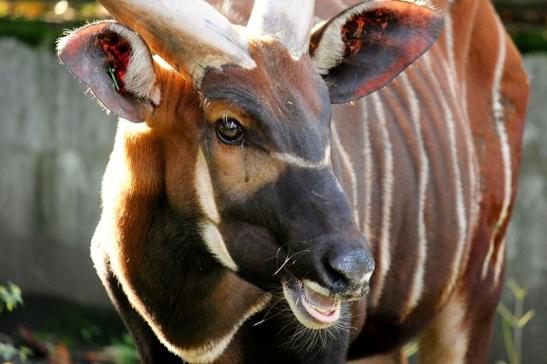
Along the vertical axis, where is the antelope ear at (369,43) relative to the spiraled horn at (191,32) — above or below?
below

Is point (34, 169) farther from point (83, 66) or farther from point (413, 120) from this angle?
point (83, 66)

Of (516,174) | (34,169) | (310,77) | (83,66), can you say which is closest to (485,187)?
(516,174)

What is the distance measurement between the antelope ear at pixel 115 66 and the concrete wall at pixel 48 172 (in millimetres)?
4275

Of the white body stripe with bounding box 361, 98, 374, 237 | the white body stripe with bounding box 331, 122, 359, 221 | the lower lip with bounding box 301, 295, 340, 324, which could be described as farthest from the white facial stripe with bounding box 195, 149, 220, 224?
the white body stripe with bounding box 361, 98, 374, 237

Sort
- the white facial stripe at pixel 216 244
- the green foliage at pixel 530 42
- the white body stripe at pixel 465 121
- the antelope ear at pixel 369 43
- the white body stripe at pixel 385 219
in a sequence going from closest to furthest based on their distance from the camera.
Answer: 1. the white facial stripe at pixel 216 244
2. the antelope ear at pixel 369 43
3. the white body stripe at pixel 385 219
4. the white body stripe at pixel 465 121
5. the green foliage at pixel 530 42

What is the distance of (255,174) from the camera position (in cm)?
430

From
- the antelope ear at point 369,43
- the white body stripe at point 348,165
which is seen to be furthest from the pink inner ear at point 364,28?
the white body stripe at point 348,165

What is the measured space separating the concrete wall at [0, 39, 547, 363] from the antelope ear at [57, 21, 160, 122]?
14.0 feet

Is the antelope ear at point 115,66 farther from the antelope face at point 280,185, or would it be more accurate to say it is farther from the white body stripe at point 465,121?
the white body stripe at point 465,121

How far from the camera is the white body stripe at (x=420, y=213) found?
594cm

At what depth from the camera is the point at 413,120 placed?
6.06 m

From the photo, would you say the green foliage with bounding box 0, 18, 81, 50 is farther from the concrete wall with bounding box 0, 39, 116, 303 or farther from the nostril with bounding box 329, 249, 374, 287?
the nostril with bounding box 329, 249, 374, 287

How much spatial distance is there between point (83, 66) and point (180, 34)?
→ 1.14ft

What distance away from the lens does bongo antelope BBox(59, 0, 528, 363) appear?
426 centimetres
